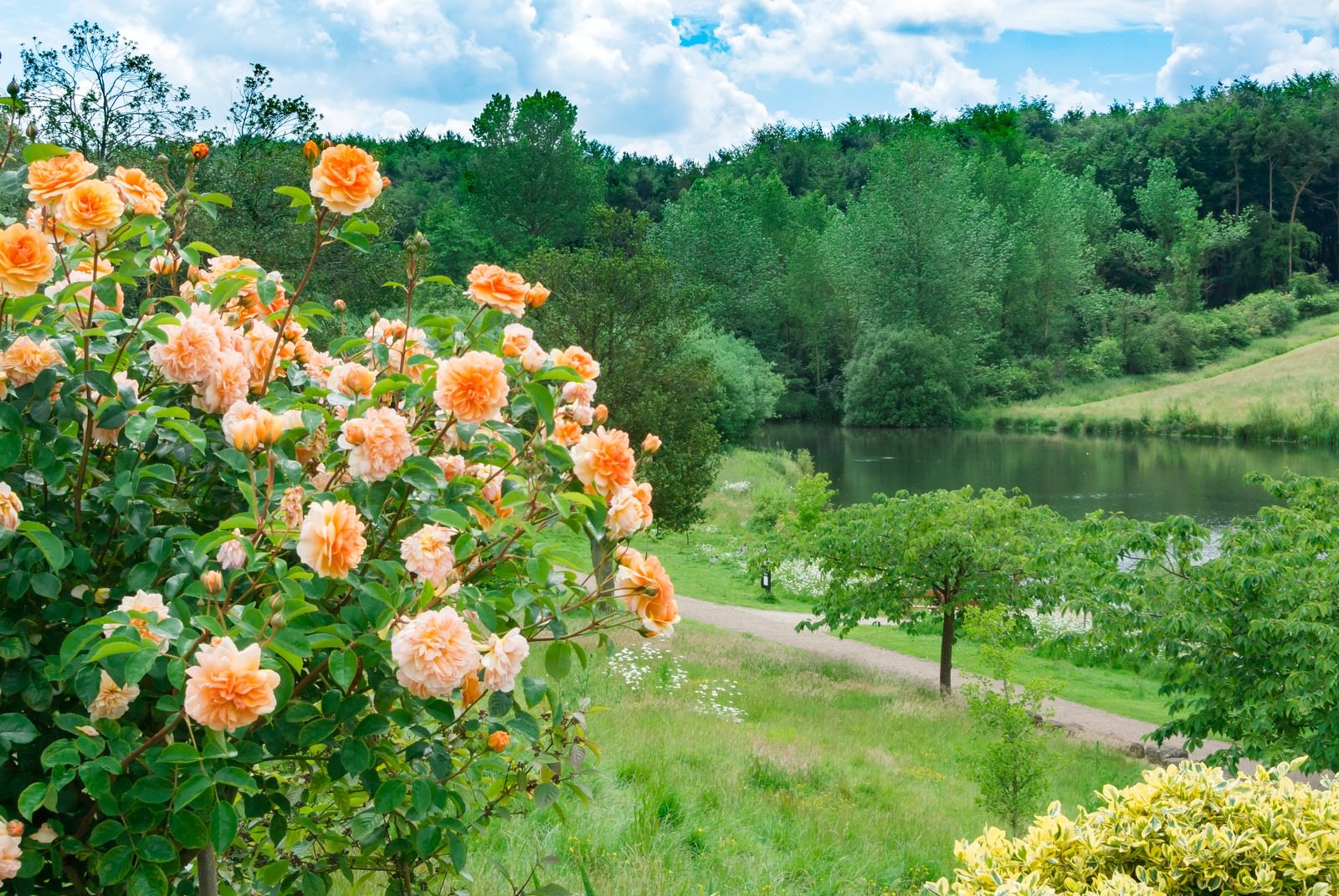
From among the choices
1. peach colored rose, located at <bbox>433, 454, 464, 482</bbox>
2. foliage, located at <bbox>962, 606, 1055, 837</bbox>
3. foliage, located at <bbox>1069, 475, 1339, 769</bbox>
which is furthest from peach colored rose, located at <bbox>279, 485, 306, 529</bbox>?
foliage, located at <bbox>1069, 475, 1339, 769</bbox>

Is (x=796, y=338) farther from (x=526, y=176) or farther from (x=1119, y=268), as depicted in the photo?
(x=1119, y=268)

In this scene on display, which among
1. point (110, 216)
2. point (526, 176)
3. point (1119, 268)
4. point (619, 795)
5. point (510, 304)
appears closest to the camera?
point (110, 216)

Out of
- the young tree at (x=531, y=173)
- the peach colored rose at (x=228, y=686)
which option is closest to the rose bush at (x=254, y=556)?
the peach colored rose at (x=228, y=686)

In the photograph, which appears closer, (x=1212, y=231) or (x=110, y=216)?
(x=110, y=216)

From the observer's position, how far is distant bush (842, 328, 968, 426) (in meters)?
58.3

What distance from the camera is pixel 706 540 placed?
31375mm

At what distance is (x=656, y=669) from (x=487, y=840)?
810 centimetres

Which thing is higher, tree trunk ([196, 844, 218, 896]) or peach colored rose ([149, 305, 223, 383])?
peach colored rose ([149, 305, 223, 383])

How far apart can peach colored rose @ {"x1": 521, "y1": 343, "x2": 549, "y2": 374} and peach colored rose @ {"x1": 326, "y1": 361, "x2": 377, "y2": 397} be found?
1.19ft

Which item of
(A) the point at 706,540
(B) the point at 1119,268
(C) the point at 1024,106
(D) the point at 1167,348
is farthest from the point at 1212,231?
(A) the point at 706,540

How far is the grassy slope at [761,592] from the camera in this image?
17.6 m

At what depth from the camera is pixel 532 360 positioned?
2.59m

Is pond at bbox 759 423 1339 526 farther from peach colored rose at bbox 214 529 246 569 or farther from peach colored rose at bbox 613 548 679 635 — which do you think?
peach colored rose at bbox 214 529 246 569

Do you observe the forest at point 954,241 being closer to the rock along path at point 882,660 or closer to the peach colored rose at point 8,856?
the rock along path at point 882,660
